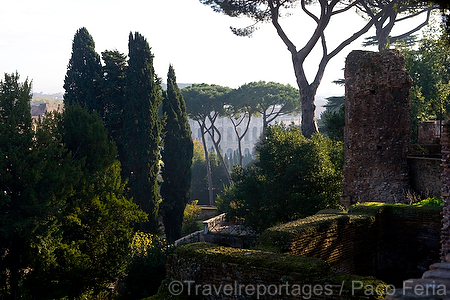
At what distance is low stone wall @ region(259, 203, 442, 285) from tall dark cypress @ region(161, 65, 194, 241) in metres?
12.6

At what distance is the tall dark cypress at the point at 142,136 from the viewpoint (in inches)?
647

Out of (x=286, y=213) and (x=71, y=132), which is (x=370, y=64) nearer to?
(x=286, y=213)

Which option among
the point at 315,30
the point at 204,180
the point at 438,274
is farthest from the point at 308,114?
the point at 204,180

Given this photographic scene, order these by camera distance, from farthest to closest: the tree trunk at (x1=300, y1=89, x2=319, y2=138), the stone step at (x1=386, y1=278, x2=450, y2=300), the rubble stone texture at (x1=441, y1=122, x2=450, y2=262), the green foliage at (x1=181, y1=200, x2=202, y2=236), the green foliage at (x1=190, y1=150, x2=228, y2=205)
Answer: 1. the green foliage at (x1=190, y1=150, x2=228, y2=205)
2. the green foliage at (x1=181, y1=200, x2=202, y2=236)
3. the tree trunk at (x1=300, y1=89, x2=319, y2=138)
4. the rubble stone texture at (x1=441, y1=122, x2=450, y2=262)
5. the stone step at (x1=386, y1=278, x2=450, y2=300)

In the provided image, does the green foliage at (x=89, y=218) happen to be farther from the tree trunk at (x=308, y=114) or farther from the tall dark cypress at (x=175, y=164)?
the tree trunk at (x=308, y=114)

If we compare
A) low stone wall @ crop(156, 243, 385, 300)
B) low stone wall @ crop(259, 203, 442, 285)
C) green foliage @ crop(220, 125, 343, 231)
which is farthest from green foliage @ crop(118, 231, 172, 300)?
low stone wall @ crop(156, 243, 385, 300)

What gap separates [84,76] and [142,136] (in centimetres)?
360

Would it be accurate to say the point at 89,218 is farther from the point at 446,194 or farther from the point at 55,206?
the point at 446,194

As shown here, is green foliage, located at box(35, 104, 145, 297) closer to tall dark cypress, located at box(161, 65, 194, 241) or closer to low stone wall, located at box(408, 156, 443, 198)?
tall dark cypress, located at box(161, 65, 194, 241)

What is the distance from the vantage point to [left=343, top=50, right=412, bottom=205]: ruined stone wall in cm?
959

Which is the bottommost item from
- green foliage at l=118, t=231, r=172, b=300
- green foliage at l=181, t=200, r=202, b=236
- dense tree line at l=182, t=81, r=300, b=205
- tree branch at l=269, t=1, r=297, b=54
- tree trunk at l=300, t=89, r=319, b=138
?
green foliage at l=181, t=200, r=202, b=236

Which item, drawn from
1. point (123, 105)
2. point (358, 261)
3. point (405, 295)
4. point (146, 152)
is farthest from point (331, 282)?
point (123, 105)

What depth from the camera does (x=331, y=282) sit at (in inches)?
148

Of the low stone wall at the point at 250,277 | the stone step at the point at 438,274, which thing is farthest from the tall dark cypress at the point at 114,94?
the stone step at the point at 438,274
